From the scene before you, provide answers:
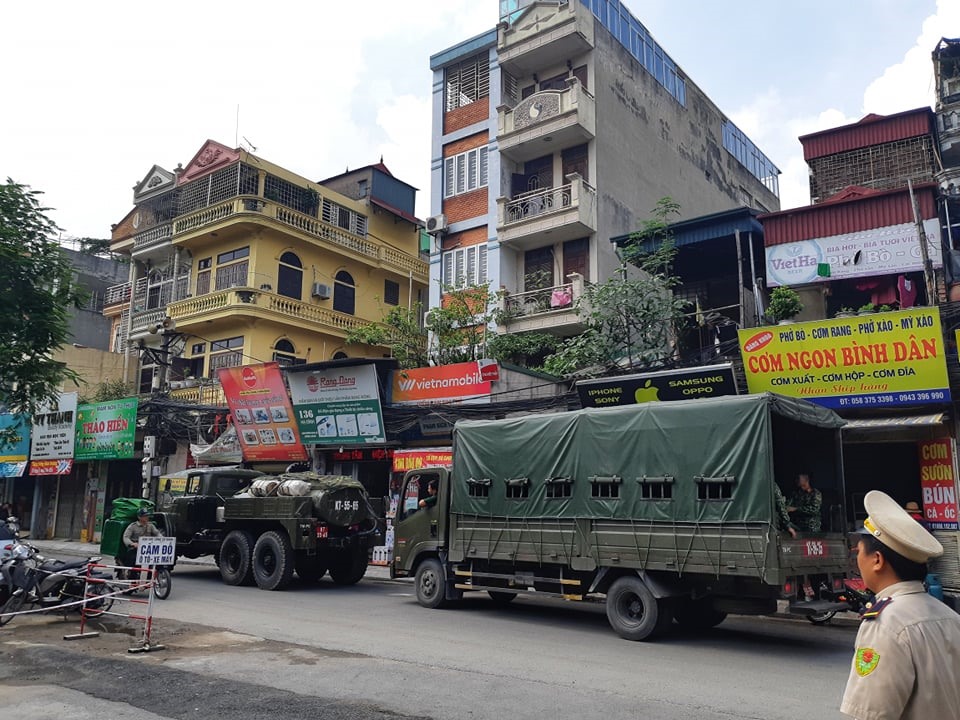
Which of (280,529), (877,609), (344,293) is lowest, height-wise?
(280,529)

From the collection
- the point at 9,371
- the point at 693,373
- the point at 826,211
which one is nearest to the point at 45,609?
the point at 9,371

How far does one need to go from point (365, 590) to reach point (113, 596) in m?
6.14

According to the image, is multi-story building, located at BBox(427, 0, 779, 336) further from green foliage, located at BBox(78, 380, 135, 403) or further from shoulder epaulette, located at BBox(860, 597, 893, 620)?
shoulder epaulette, located at BBox(860, 597, 893, 620)

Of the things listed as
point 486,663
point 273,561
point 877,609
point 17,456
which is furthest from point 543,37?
point 17,456

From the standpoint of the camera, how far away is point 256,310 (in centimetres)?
2723

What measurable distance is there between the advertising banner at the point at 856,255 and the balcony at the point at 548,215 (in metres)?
5.98

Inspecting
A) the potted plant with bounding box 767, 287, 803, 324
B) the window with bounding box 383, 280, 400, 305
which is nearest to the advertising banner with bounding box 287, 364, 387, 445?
the potted plant with bounding box 767, 287, 803, 324

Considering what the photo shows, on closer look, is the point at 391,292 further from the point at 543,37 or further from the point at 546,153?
the point at 543,37

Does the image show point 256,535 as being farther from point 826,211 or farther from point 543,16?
point 543,16

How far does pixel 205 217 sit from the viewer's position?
29172 mm

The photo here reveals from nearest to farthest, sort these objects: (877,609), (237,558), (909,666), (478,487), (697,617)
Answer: (909,666)
(877,609)
(697,617)
(478,487)
(237,558)

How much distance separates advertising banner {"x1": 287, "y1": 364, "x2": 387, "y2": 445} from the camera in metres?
21.3

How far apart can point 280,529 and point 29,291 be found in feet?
21.8

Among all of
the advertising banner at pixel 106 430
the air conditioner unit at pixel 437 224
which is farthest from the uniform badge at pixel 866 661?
the advertising banner at pixel 106 430
